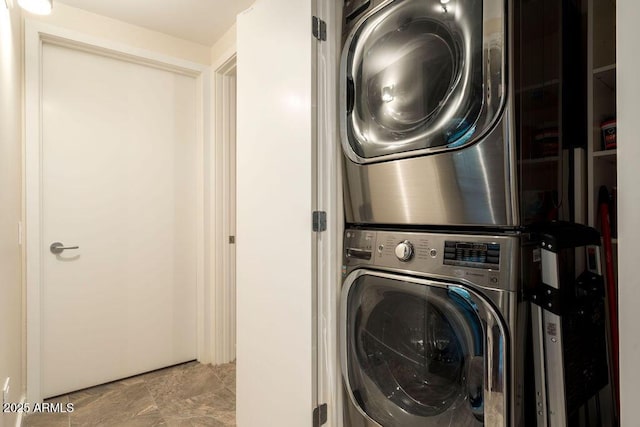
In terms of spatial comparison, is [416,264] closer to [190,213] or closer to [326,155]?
[326,155]

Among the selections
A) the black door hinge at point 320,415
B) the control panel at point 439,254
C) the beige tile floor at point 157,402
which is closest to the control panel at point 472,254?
the control panel at point 439,254

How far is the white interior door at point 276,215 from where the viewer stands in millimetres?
1231

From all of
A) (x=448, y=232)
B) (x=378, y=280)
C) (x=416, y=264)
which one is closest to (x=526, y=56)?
(x=448, y=232)

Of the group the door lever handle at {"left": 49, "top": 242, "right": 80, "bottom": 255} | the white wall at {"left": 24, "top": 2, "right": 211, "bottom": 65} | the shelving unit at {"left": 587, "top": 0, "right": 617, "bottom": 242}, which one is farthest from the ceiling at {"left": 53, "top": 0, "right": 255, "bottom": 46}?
the shelving unit at {"left": 587, "top": 0, "right": 617, "bottom": 242}

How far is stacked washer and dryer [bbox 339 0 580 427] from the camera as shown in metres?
0.81

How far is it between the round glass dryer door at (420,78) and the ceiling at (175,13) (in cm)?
137

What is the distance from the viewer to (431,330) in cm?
99

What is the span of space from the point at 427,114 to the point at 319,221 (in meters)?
0.52

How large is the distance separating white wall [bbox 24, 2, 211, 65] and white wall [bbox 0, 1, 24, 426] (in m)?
0.26

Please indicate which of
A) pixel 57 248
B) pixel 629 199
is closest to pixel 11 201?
pixel 57 248

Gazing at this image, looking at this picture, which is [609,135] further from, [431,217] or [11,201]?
[11,201]

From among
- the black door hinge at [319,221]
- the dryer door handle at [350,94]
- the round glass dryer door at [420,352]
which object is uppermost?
the dryer door handle at [350,94]

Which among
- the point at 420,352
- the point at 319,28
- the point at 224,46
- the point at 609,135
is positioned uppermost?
the point at 224,46

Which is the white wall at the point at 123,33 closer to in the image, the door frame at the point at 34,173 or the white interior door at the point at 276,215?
the door frame at the point at 34,173
